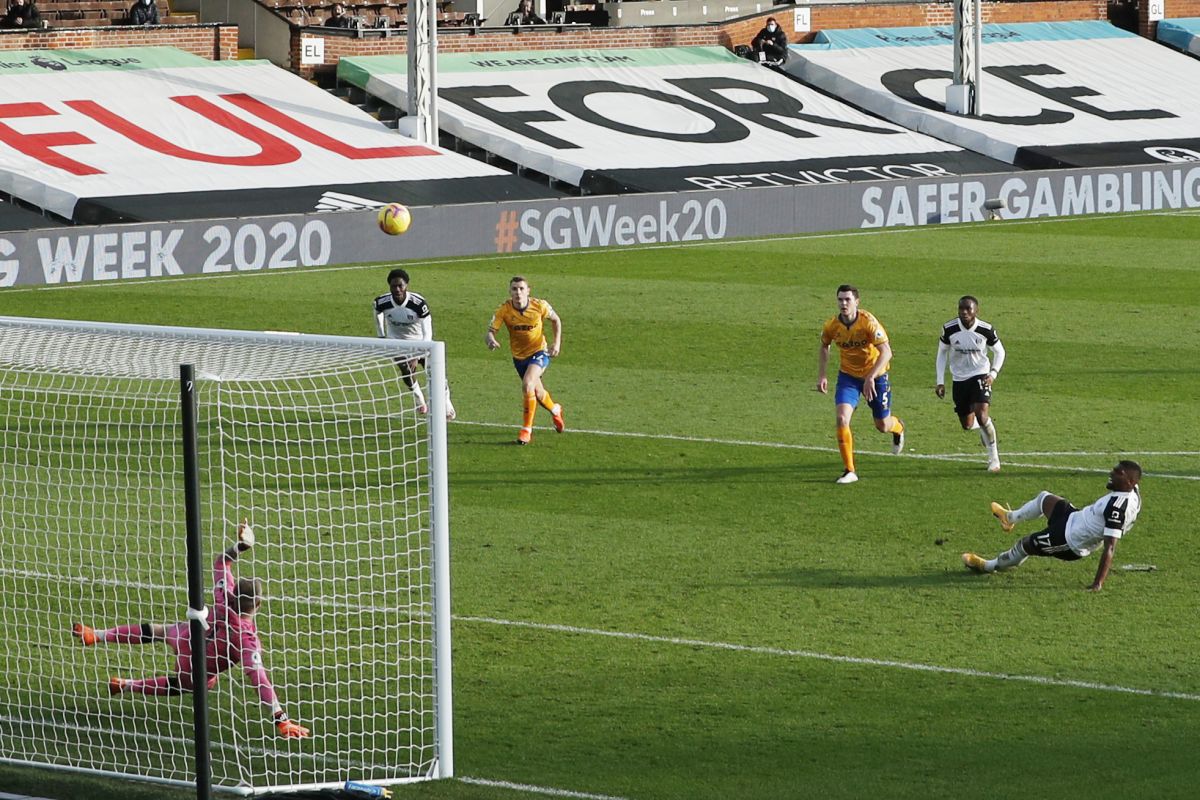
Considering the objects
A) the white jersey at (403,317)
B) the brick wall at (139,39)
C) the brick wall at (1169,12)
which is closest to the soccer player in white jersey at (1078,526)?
the white jersey at (403,317)

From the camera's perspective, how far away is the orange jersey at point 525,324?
16.8m

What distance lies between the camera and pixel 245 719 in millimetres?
Result: 9156

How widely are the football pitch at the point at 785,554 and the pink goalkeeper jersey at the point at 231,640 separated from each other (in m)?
0.76

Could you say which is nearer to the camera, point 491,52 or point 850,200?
point 850,200

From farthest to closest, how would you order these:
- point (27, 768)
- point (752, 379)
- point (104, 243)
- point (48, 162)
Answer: point (48, 162) < point (104, 243) < point (752, 379) < point (27, 768)

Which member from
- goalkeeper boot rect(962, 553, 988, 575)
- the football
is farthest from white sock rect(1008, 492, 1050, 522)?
the football

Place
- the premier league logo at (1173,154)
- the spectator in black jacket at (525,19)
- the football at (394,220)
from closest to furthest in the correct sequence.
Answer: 1. the football at (394,220)
2. the premier league logo at (1173,154)
3. the spectator in black jacket at (525,19)

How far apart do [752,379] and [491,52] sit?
21856 mm

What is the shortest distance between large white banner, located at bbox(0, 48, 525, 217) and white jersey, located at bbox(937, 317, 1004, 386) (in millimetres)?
16149

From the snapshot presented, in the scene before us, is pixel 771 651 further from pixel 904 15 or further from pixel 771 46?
pixel 904 15

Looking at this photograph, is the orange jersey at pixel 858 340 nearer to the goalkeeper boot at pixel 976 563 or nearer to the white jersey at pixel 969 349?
the white jersey at pixel 969 349

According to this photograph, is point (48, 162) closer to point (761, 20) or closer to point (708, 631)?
point (761, 20)

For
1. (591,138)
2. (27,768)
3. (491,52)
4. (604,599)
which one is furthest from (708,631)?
(491,52)

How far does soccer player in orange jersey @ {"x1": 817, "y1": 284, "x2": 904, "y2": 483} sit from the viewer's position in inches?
594
